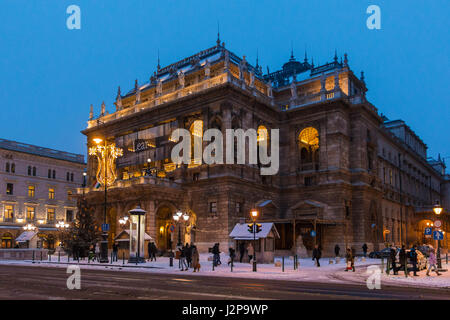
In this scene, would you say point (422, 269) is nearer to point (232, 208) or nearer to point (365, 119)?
point (232, 208)

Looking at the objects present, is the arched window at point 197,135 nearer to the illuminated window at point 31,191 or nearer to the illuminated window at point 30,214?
the illuminated window at point 30,214

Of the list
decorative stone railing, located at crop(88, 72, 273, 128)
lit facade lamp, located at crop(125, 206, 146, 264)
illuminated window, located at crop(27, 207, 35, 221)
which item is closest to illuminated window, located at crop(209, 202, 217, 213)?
decorative stone railing, located at crop(88, 72, 273, 128)

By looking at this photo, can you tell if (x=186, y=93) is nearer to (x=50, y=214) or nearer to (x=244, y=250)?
(x=244, y=250)

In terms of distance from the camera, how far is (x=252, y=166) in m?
51.8

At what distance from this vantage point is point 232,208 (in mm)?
47969

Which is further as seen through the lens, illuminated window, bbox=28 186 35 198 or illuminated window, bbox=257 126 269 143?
illuminated window, bbox=28 186 35 198

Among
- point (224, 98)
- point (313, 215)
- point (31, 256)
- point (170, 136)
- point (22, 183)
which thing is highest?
point (224, 98)

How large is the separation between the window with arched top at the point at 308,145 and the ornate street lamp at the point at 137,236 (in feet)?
84.7

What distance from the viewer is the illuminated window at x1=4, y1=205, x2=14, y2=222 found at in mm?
70500

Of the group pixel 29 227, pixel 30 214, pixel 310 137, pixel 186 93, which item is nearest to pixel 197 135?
pixel 186 93

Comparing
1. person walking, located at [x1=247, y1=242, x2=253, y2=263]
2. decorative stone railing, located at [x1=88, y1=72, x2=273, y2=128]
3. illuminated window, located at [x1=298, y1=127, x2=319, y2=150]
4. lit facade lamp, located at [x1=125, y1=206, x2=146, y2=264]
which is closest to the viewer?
person walking, located at [x1=247, y1=242, x2=253, y2=263]

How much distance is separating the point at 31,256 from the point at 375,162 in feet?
139

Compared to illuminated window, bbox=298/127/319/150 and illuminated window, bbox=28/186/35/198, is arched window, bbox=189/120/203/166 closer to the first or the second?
illuminated window, bbox=298/127/319/150
